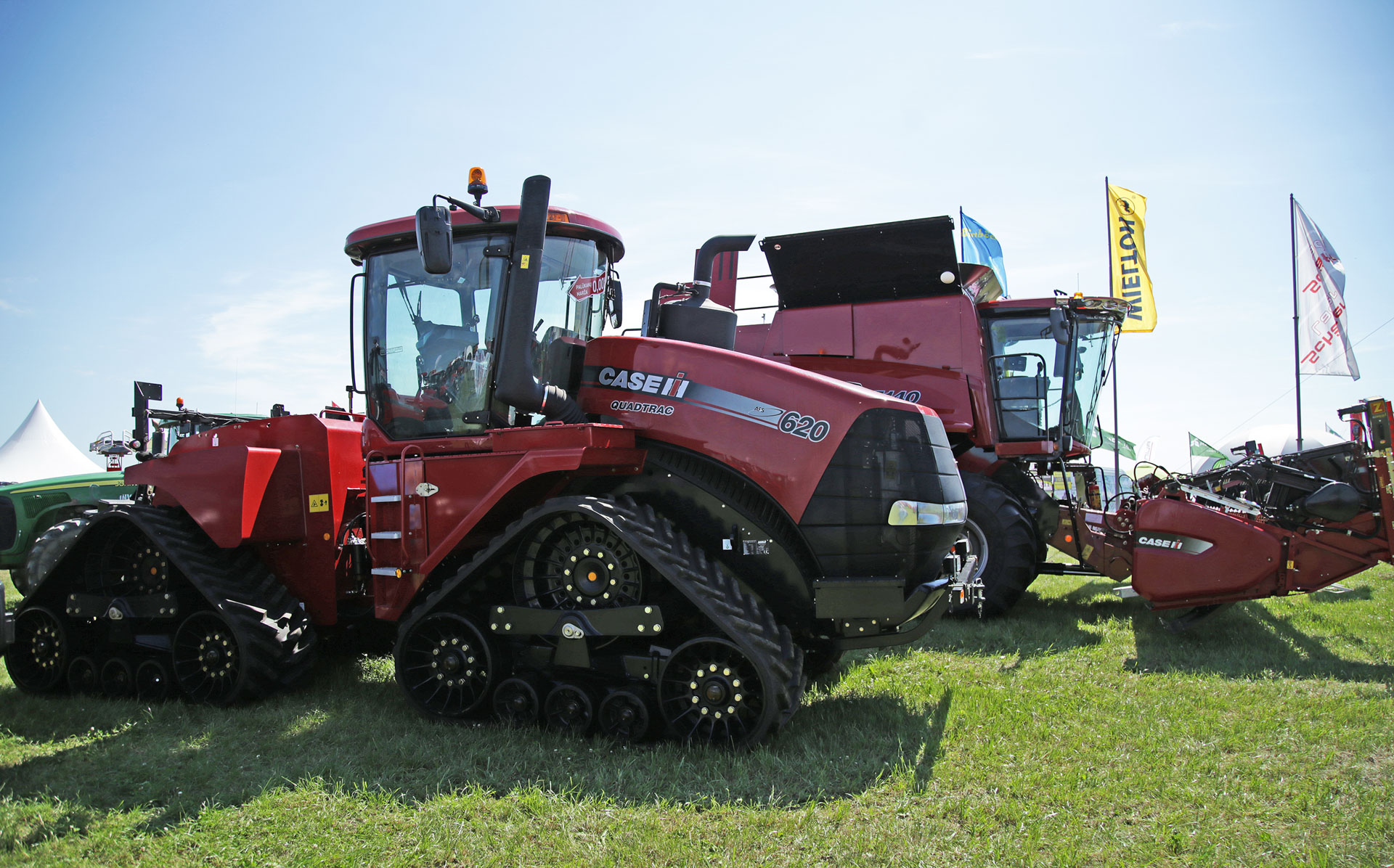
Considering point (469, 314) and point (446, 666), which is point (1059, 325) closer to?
point (469, 314)

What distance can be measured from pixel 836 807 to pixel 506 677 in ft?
6.25

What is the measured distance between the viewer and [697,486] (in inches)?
177

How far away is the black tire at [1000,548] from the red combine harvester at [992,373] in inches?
0.5

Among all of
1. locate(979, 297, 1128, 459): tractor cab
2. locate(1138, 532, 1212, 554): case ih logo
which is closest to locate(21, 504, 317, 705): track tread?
locate(1138, 532, 1212, 554): case ih logo

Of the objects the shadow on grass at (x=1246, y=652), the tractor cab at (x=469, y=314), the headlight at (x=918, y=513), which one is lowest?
the shadow on grass at (x=1246, y=652)

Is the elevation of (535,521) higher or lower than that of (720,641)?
higher

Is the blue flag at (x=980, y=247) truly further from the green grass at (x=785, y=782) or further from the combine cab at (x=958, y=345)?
the green grass at (x=785, y=782)

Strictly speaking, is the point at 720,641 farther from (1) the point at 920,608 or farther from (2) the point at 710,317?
(2) the point at 710,317

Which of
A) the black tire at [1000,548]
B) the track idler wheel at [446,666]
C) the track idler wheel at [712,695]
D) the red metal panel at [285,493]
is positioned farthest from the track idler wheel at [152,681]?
the black tire at [1000,548]

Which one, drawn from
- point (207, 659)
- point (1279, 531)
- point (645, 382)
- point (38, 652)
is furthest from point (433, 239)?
point (1279, 531)

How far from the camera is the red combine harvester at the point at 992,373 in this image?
7.86m

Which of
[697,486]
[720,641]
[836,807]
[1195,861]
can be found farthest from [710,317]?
[1195,861]

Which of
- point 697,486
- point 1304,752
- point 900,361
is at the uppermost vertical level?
point 900,361

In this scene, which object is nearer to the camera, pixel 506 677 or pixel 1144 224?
pixel 506 677
